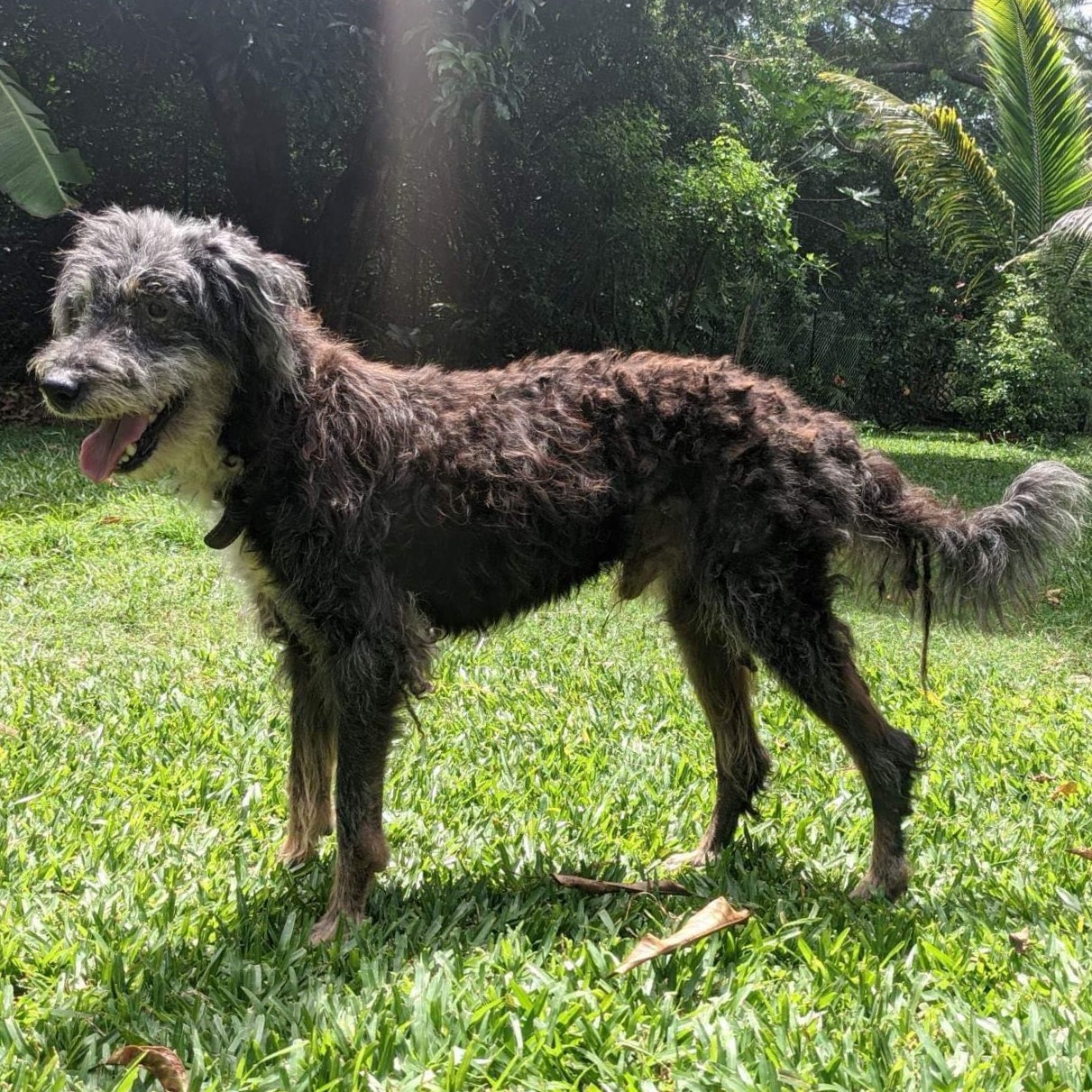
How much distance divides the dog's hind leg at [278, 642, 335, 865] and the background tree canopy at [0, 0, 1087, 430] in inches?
355

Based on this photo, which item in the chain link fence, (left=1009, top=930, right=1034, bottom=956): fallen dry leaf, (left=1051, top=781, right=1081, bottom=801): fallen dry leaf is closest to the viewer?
(left=1009, top=930, right=1034, bottom=956): fallen dry leaf

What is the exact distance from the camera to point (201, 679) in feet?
17.7

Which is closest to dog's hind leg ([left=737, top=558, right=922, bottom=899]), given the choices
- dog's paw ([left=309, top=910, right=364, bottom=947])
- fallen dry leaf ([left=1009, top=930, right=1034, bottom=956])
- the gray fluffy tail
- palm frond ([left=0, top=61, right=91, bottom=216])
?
the gray fluffy tail

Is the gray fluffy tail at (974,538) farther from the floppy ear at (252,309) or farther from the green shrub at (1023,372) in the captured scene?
the green shrub at (1023,372)

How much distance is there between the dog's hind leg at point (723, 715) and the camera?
381 cm

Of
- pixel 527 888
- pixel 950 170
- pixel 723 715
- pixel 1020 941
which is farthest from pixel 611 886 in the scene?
pixel 950 170

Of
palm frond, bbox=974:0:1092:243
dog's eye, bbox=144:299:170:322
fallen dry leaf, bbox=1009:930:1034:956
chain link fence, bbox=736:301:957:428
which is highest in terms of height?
palm frond, bbox=974:0:1092:243

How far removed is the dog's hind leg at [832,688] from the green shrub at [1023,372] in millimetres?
14252

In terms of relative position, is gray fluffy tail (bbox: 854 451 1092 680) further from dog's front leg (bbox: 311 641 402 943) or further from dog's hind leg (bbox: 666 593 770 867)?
dog's front leg (bbox: 311 641 402 943)

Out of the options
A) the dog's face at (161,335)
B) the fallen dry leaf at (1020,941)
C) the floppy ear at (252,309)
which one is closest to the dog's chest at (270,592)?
the dog's face at (161,335)

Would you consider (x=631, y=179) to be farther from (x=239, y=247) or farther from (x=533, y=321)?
(x=239, y=247)

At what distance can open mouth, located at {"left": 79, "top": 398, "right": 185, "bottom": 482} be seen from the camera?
10.0 ft

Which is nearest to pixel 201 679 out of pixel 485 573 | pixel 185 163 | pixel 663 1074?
pixel 485 573

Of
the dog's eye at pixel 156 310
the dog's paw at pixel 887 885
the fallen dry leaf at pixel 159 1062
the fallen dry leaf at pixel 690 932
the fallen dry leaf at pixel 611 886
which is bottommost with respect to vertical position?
the fallen dry leaf at pixel 611 886
